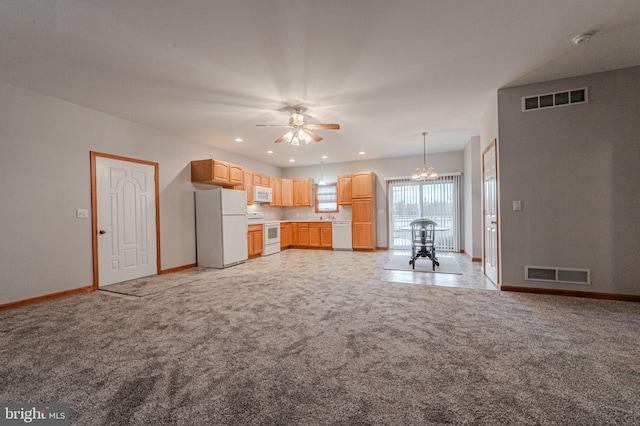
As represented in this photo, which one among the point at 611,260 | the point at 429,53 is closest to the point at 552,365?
the point at 611,260

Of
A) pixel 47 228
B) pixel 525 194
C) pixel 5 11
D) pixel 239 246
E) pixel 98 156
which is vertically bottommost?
pixel 239 246

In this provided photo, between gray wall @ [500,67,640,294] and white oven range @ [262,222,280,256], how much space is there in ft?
17.6

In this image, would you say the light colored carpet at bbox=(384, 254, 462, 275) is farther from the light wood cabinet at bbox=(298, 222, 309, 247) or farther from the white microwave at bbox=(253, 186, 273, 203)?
the white microwave at bbox=(253, 186, 273, 203)

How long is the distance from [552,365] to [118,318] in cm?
398

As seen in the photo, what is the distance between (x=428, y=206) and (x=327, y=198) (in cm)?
314

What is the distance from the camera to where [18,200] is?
3244 millimetres

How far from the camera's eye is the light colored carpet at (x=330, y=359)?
56.7 inches

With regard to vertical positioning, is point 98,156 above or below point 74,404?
above

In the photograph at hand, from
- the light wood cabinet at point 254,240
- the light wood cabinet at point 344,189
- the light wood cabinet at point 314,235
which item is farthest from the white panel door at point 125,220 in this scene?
the light wood cabinet at point 344,189

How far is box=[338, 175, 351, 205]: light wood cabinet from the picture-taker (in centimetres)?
788

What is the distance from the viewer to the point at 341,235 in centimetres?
780

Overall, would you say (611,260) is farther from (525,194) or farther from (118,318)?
(118,318)

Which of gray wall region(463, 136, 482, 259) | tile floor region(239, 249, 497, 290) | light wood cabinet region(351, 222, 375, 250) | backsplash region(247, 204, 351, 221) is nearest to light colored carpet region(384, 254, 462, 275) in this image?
tile floor region(239, 249, 497, 290)

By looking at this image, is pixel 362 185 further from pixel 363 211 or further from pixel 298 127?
pixel 298 127
